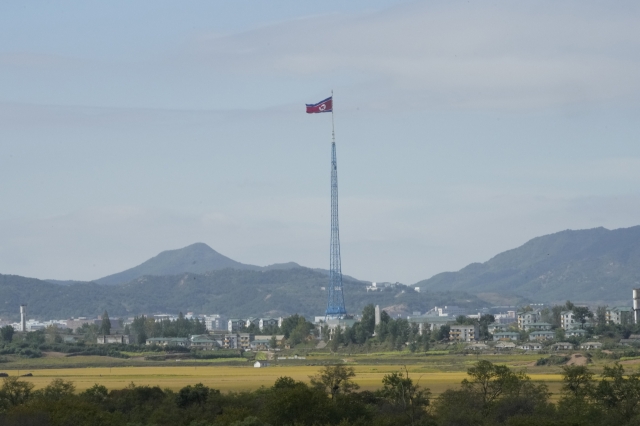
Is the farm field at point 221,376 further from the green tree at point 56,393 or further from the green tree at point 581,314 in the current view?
the green tree at point 581,314

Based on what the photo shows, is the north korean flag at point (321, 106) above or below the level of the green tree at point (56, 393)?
above

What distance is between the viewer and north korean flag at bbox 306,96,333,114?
146 m

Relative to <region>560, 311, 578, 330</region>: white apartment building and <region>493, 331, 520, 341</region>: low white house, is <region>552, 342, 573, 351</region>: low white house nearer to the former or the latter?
<region>493, 331, 520, 341</region>: low white house

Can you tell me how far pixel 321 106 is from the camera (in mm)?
147625

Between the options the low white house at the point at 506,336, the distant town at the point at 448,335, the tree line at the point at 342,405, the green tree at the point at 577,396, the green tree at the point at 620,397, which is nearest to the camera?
the tree line at the point at 342,405

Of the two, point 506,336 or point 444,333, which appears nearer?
point 444,333

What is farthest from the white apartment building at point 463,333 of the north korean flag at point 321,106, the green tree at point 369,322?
the north korean flag at point 321,106

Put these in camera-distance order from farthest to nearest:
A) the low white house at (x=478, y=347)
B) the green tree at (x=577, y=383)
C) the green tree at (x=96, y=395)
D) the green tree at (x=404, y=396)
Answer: the low white house at (x=478, y=347) < the green tree at (x=96, y=395) < the green tree at (x=577, y=383) < the green tree at (x=404, y=396)

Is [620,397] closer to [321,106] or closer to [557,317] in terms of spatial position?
[321,106]

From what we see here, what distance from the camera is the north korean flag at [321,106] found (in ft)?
481

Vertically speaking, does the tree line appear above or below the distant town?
below

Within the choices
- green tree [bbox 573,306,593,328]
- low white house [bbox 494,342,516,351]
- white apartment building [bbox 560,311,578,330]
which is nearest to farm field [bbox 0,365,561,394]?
low white house [bbox 494,342,516,351]

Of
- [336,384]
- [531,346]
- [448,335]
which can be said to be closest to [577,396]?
[336,384]

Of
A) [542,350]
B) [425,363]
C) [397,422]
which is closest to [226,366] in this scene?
[425,363]
